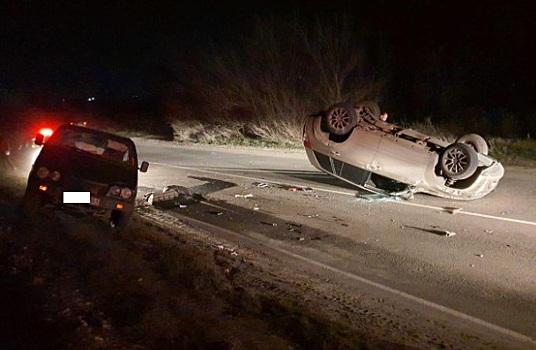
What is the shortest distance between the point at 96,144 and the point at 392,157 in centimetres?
530

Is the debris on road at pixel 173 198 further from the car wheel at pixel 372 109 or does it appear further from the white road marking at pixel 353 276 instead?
the car wheel at pixel 372 109

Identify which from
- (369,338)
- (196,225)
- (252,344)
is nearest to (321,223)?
(196,225)

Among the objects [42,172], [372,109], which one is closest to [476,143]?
[372,109]

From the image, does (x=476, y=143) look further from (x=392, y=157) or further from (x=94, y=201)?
(x=94, y=201)

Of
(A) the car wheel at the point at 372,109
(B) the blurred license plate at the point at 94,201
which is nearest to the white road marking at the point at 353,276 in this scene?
(B) the blurred license plate at the point at 94,201

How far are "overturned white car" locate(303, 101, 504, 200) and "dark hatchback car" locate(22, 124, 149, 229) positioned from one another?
430cm

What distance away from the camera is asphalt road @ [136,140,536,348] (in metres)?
6.77

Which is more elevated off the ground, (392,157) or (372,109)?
(372,109)

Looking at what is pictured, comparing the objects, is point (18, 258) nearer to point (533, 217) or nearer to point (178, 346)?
point (178, 346)

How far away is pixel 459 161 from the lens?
10750 millimetres

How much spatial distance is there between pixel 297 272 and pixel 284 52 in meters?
22.1

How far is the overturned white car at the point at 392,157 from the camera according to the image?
10945 mm

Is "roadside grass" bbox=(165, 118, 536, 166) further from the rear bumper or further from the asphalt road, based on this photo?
the rear bumper

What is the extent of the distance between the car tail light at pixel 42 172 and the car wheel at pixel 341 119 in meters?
5.53
